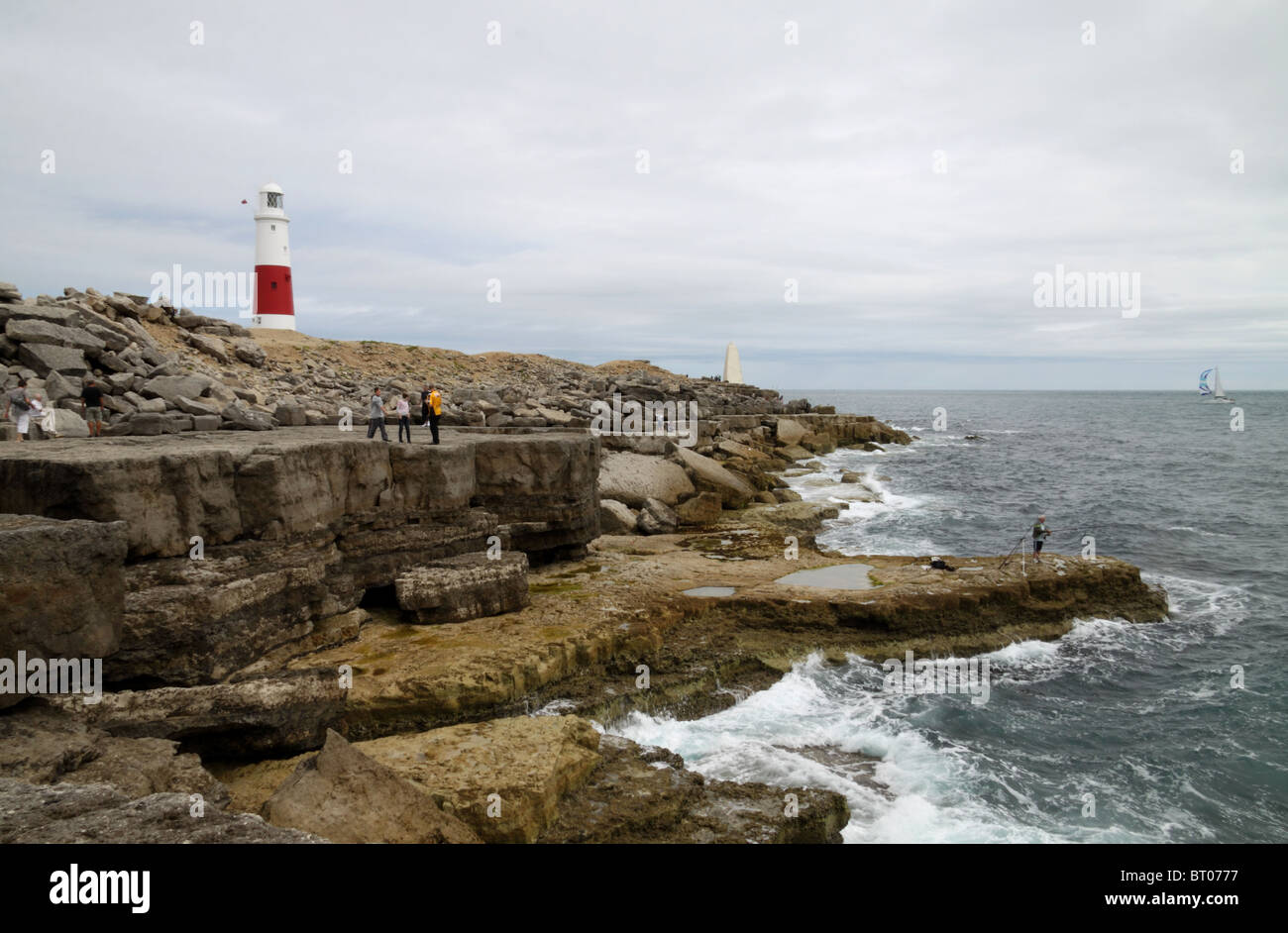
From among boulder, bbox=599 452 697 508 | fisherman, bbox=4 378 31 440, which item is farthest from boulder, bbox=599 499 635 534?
fisherman, bbox=4 378 31 440

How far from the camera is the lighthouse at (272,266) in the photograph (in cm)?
4238

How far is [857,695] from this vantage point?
41.7 ft

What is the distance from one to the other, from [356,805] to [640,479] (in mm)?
15906

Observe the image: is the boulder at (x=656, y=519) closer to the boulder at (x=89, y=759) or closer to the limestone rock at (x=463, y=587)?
the limestone rock at (x=463, y=587)

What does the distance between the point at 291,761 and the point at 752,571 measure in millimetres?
9713

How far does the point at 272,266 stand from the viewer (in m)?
43.5

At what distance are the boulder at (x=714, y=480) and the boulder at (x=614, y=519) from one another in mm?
3777

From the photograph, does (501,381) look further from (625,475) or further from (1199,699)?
(1199,699)

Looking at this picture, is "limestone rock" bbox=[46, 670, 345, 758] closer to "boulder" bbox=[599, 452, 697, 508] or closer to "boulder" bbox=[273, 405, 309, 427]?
"boulder" bbox=[273, 405, 309, 427]

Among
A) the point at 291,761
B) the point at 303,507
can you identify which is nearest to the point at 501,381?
the point at 303,507

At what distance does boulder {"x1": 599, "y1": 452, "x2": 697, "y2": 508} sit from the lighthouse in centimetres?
2999

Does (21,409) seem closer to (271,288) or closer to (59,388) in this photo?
(59,388)

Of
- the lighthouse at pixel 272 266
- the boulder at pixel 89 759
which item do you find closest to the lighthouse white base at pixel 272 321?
the lighthouse at pixel 272 266
